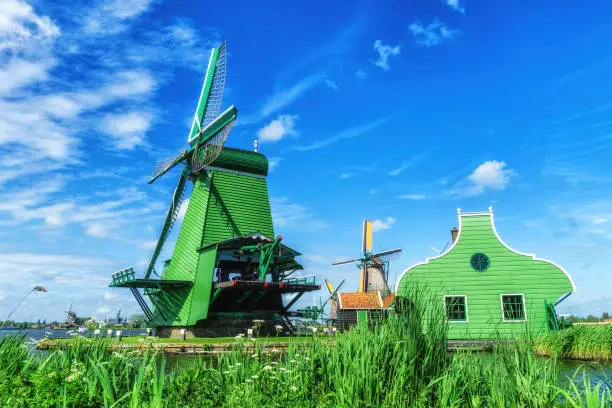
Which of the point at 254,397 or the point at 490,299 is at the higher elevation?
the point at 490,299

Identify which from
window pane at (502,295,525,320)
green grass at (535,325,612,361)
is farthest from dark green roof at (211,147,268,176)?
green grass at (535,325,612,361)

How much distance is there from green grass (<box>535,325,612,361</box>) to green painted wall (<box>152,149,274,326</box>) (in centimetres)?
1777

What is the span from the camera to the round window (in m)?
20.5

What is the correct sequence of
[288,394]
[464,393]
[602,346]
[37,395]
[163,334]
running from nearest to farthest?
[37,395] < [288,394] < [464,393] < [602,346] < [163,334]

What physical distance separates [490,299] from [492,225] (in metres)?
3.60

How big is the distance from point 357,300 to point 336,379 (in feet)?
77.1

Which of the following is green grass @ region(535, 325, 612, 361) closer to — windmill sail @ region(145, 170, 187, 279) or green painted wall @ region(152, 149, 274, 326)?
green painted wall @ region(152, 149, 274, 326)

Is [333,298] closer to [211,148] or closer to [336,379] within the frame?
[211,148]

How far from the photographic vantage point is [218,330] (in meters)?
25.8

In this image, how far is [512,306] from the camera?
20094mm

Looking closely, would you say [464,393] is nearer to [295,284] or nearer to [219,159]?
[295,284]

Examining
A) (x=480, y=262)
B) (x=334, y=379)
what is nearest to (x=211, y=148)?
(x=480, y=262)

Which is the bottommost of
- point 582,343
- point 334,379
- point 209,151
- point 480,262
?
point 334,379

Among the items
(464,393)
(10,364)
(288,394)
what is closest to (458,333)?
(464,393)
